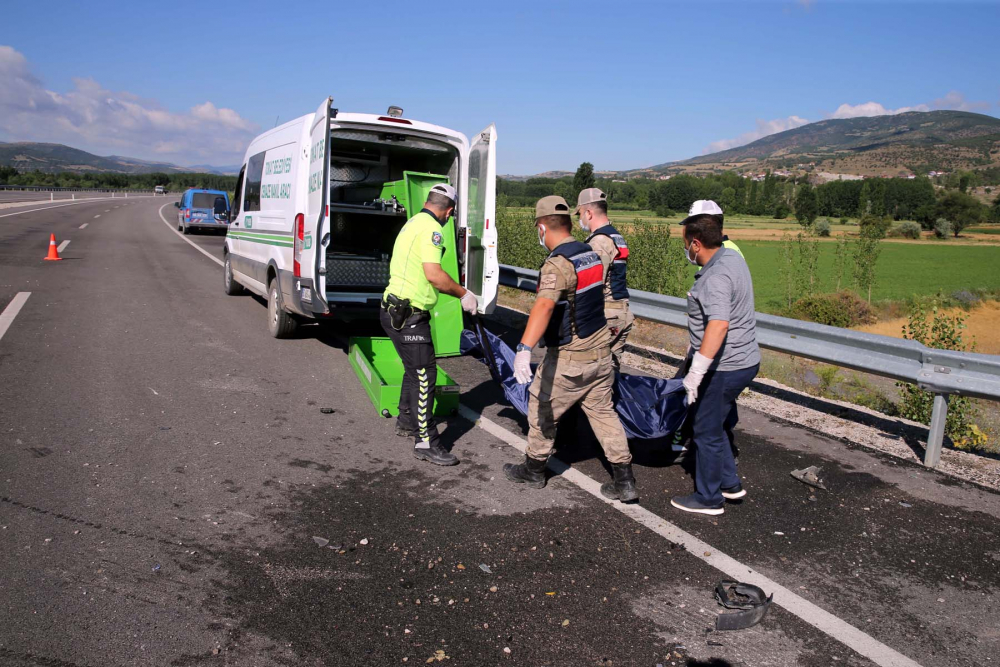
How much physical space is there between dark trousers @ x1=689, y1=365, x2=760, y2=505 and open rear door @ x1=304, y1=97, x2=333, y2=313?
4.52 m

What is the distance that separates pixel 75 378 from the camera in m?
6.77

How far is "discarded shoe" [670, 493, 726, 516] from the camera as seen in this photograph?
449 centimetres

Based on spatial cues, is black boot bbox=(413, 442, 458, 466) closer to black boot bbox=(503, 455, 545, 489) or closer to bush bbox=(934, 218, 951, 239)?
black boot bbox=(503, 455, 545, 489)

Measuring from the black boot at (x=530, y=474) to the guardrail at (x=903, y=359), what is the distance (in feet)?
9.71

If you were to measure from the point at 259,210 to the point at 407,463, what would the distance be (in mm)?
6052

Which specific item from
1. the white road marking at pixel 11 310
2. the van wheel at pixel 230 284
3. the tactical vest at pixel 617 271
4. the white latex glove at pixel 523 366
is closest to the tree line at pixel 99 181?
the van wheel at pixel 230 284

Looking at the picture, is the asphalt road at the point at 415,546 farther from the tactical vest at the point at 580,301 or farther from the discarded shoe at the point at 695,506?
the tactical vest at the point at 580,301

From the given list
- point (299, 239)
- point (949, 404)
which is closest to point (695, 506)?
point (949, 404)

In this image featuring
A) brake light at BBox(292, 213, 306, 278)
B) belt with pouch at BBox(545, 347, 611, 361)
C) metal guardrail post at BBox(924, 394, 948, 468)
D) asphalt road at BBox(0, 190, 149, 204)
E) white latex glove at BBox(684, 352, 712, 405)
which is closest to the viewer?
white latex glove at BBox(684, 352, 712, 405)

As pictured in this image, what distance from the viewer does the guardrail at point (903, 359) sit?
16.8 feet

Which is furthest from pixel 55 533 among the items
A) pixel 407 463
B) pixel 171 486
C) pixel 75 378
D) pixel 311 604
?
pixel 75 378

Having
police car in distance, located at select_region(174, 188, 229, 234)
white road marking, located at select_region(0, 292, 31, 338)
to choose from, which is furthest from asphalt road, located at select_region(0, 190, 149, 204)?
white road marking, located at select_region(0, 292, 31, 338)

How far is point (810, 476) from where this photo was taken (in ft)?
16.4

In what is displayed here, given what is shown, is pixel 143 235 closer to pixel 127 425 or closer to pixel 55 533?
pixel 127 425
